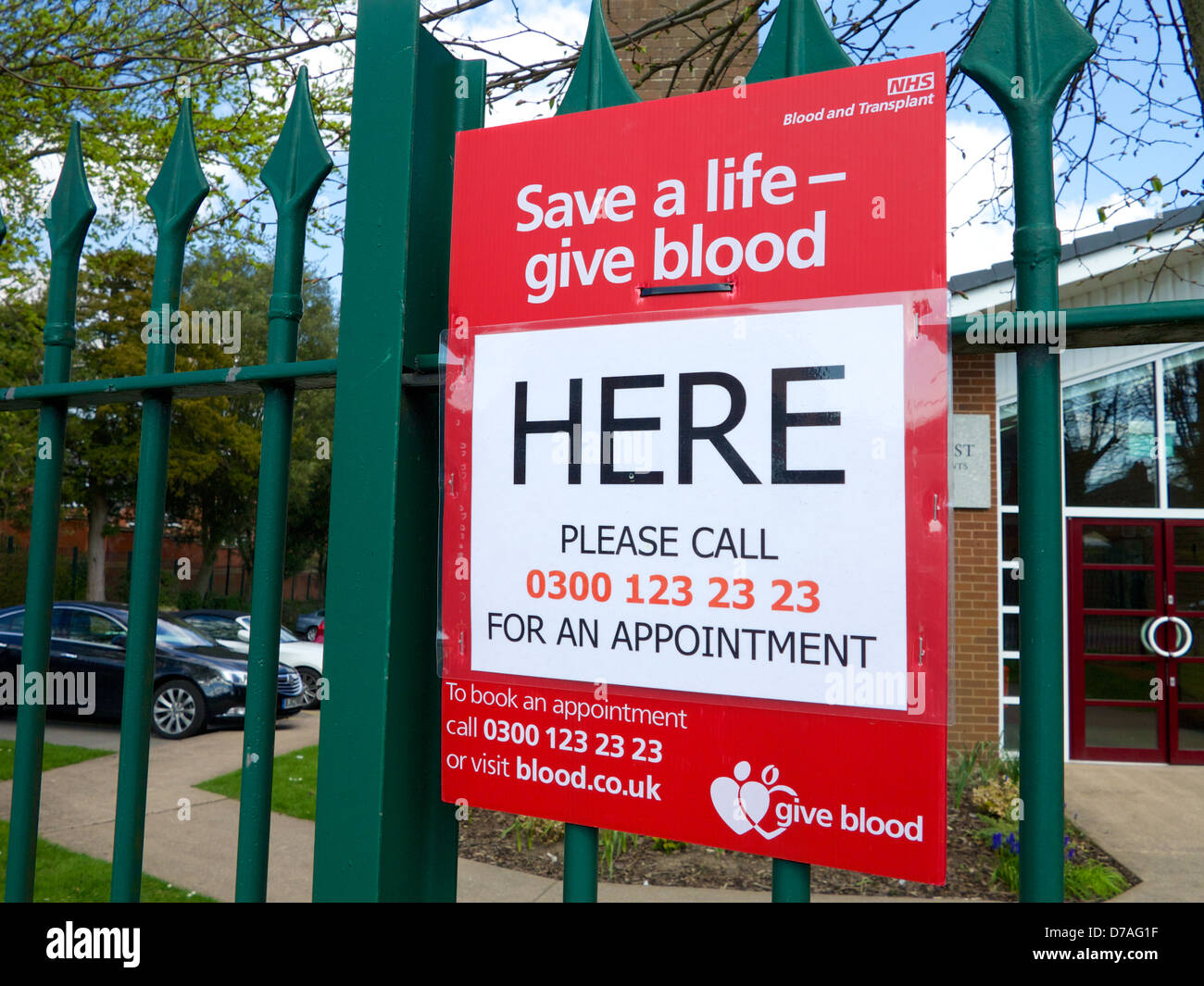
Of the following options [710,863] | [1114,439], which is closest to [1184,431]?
[1114,439]

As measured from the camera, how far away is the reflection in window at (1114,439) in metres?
9.29

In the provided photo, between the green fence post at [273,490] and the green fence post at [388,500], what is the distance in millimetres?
115

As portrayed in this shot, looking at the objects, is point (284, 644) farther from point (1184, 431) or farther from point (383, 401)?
point (383, 401)

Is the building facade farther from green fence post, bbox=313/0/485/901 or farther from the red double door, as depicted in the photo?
green fence post, bbox=313/0/485/901

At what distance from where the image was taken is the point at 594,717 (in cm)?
130

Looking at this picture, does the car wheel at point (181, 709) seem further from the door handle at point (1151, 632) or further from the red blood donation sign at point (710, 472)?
the door handle at point (1151, 632)

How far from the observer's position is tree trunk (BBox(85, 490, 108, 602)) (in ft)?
71.7

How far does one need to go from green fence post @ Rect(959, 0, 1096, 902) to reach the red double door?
903 cm

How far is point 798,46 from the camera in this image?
128 centimetres

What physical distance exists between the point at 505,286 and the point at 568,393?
0.22 m

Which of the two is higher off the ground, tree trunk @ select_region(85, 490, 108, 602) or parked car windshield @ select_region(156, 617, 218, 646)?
tree trunk @ select_region(85, 490, 108, 602)

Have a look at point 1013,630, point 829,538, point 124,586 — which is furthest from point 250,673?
point 124,586

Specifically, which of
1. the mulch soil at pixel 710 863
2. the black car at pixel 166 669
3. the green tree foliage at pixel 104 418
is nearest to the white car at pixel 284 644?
the black car at pixel 166 669

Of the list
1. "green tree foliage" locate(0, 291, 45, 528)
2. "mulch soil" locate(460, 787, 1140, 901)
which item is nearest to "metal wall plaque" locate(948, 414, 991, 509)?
"mulch soil" locate(460, 787, 1140, 901)
